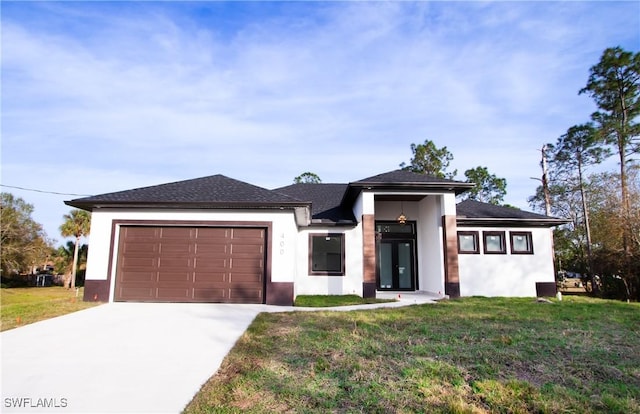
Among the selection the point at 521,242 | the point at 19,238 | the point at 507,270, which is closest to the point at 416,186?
the point at 507,270

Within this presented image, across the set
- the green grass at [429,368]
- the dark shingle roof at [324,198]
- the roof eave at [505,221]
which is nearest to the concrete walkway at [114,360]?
the green grass at [429,368]

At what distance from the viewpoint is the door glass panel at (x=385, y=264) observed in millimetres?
14328

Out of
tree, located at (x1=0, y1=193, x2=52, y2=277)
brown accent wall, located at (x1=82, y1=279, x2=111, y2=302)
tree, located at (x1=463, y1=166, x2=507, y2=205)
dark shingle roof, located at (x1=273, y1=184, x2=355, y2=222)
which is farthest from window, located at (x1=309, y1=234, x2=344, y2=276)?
tree, located at (x1=0, y1=193, x2=52, y2=277)

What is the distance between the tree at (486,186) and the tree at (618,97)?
882 centimetres

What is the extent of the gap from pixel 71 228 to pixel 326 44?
2978 centimetres

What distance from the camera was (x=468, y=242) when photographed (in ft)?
45.8

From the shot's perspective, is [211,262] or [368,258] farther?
[368,258]

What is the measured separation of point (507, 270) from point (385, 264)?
4.77 metres

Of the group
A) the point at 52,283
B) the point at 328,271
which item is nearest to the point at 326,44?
the point at 328,271

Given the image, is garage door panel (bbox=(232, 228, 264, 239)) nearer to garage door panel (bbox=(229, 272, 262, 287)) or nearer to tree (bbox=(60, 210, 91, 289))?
garage door panel (bbox=(229, 272, 262, 287))

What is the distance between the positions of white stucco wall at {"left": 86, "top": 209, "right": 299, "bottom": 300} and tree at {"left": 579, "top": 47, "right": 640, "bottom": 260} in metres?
19.2

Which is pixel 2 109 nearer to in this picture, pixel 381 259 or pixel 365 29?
pixel 365 29

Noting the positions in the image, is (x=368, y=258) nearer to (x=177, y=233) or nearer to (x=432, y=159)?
(x=177, y=233)

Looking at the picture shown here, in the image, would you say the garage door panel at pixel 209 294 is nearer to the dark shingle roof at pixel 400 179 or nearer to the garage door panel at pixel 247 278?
the garage door panel at pixel 247 278
